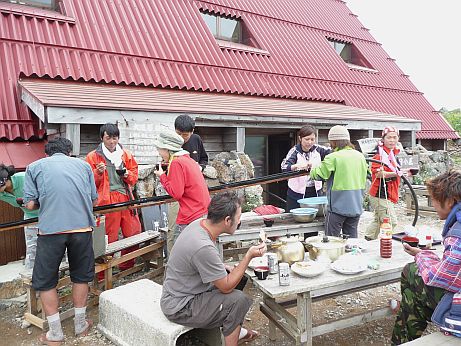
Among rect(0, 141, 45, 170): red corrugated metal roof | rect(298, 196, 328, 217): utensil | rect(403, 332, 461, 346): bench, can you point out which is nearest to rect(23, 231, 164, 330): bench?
rect(0, 141, 45, 170): red corrugated metal roof

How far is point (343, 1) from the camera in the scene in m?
16.3

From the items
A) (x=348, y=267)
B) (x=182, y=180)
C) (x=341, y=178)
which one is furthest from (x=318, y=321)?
(x=182, y=180)

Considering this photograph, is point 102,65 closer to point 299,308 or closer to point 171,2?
point 171,2

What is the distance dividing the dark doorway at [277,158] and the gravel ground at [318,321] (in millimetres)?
4668

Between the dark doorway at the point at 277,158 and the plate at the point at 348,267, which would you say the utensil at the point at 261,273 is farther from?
the dark doorway at the point at 277,158

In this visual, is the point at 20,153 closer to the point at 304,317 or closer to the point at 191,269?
the point at 191,269

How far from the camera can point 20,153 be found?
18.6ft

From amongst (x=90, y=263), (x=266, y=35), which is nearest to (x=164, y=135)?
(x=90, y=263)

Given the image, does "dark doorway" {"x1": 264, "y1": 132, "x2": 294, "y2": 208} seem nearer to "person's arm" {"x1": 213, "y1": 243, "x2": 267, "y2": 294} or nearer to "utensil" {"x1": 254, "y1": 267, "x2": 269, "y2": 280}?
"utensil" {"x1": 254, "y1": 267, "x2": 269, "y2": 280}

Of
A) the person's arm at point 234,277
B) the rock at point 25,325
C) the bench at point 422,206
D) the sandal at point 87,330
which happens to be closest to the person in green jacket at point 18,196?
the rock at point 25,325

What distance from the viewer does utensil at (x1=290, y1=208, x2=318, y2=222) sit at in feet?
14.7

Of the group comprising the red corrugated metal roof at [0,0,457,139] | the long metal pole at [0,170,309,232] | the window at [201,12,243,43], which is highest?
the window at [201,12,243,43]

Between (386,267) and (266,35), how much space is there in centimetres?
933

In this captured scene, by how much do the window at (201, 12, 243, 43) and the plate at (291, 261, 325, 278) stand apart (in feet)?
28.4
